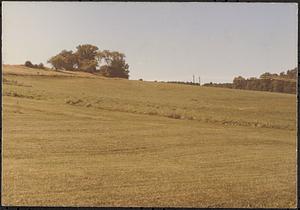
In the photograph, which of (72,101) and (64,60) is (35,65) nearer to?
(64,60)

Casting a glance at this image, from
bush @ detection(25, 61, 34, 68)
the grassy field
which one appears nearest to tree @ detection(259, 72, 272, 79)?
the grassy field

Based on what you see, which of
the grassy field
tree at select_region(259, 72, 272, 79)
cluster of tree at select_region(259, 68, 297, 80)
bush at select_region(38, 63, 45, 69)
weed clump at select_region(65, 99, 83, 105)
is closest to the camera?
the grassy field

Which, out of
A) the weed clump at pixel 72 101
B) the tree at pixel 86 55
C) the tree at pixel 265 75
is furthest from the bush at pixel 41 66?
the tree at pixel 265 75

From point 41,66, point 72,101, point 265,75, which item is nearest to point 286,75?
point 265,75

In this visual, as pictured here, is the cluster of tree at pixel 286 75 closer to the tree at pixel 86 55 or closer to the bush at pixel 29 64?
the tree at pixel 86 55

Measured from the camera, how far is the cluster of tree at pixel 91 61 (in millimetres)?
5855

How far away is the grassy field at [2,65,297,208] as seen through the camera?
541 cm

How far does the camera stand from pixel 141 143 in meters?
5.93

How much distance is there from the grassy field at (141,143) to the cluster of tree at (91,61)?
0.11 meters

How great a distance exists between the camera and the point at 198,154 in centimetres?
586

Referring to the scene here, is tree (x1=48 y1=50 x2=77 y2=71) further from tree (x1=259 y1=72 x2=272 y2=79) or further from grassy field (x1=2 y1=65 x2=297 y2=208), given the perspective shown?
tree (x1=259 y1=72 x2=272 y2=79)

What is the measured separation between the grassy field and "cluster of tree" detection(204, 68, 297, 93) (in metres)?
0.09

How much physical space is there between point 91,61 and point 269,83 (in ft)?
7.70

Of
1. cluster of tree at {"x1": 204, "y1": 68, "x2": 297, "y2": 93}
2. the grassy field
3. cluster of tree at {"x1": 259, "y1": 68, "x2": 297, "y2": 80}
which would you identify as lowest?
the grassy field
